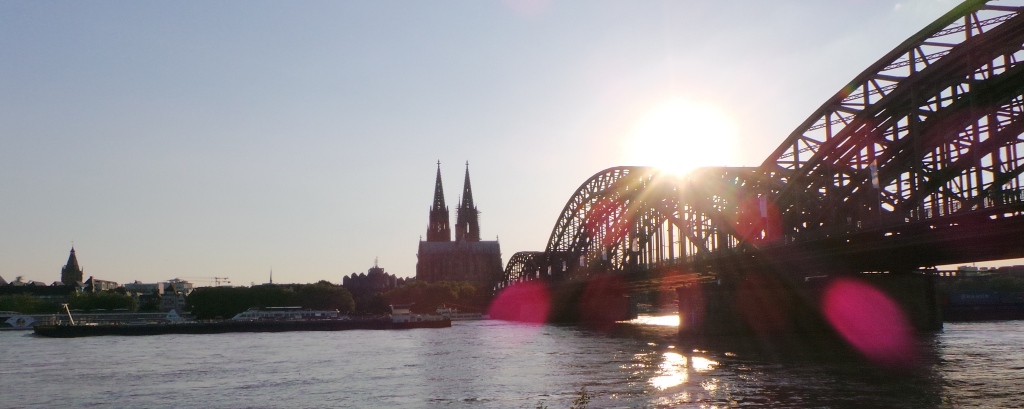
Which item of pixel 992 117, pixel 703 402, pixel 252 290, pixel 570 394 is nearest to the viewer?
pixel 703 402

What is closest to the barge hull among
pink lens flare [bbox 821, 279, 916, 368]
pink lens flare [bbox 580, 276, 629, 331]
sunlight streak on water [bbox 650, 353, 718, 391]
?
pink lens flare [bbox 580, 276, 629, 331]

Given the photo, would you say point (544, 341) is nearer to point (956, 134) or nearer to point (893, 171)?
point (893, 171)

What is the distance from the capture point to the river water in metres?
35.6

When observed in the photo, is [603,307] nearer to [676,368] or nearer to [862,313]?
[862,313]

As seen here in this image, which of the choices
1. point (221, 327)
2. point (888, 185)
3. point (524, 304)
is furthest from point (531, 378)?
point (524, 304)

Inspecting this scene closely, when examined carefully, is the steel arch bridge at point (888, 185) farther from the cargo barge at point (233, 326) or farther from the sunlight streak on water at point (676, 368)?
the cargo barge at point (233, 326)

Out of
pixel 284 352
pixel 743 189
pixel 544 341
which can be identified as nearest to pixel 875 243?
pixel 743 189

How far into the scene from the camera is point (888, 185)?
64812 mm

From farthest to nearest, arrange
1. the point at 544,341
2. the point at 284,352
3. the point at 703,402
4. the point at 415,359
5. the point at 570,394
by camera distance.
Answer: the point at 544,341
the point at 284,352
the point at 415,359
the point at 570,394
the point at 703,402

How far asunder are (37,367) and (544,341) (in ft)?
120

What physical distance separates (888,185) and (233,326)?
86.5m

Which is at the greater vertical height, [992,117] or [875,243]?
[992,117]

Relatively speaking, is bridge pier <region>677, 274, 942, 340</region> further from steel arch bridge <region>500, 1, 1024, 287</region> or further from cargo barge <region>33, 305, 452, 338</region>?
cargo barge <region>33, 305, 452, 338</region>

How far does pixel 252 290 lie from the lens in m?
171
